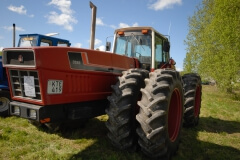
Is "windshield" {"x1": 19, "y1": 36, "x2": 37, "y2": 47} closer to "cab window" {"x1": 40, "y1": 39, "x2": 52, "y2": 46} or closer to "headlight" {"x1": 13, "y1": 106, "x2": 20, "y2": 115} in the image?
"cab window" {"x1": 40, "y1": 39, "x2": 52, "y2": 46}

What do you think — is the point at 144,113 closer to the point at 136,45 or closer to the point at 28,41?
the point at 136,45

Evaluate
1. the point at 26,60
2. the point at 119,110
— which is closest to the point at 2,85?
the point at 26,60

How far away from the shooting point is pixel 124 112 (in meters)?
3.24

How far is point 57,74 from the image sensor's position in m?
2.98

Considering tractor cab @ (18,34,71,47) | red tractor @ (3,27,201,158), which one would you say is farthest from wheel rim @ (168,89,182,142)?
tractor cab @ (18,34,71,47)

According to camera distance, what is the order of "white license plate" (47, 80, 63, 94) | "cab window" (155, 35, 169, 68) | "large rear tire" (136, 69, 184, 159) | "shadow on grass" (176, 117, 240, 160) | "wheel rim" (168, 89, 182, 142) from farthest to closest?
"cab window" (155, 35, 169, 68)
"wheel rim" (168, 89, 182, 142)
"shadow on grass" (176, 117, 240, 160)
"large rear tire" (136, 69, 184, 159)
"white license plate" (47, 80, 63, 94)

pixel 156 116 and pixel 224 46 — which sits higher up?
pixel 224 46

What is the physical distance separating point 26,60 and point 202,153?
11.3 feet

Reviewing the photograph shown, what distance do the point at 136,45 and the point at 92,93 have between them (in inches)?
81.0

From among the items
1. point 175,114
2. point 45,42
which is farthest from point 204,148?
point 45,42

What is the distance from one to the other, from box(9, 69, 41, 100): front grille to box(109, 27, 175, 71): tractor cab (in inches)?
106

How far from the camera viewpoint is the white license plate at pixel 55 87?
2900 mm

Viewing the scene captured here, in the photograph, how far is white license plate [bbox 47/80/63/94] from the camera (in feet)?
9.51

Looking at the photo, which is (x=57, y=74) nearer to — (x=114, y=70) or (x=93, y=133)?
(x=114, y=70)
